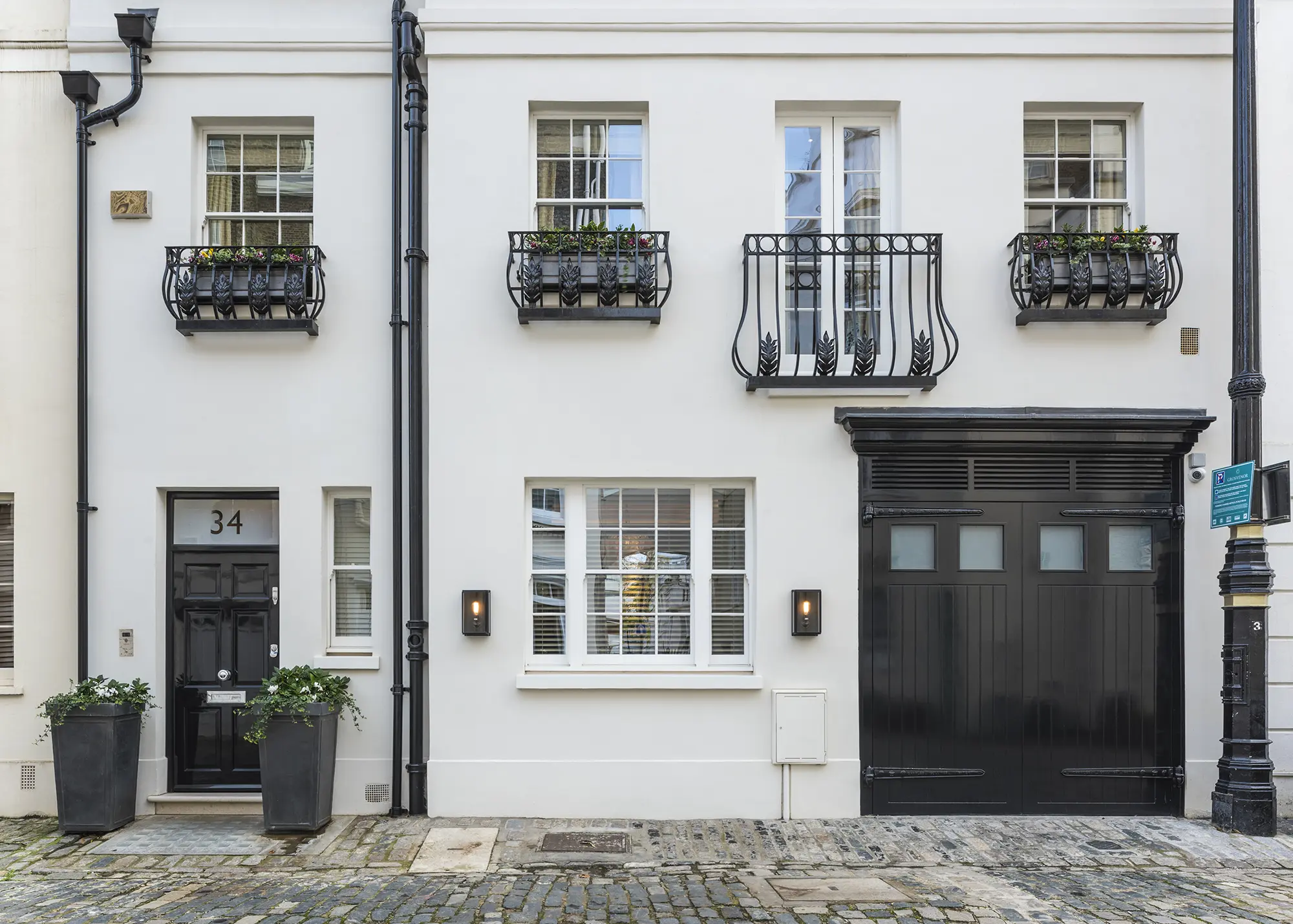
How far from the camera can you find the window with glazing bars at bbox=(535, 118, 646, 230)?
295 inches

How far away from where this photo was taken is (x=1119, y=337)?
7.17 metres

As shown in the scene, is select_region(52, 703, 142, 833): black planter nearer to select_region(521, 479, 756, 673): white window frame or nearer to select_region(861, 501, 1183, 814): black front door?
select_region(521, 479, 756, 673): white window frame

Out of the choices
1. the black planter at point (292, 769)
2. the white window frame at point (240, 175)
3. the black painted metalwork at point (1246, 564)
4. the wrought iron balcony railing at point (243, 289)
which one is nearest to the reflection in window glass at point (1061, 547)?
the black painted metalwork at point (1246, 564)

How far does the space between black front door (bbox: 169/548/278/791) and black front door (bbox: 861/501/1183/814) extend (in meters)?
5.17

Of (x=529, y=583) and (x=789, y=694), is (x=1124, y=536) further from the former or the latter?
(x=529, y=583)

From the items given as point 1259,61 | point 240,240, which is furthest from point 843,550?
point 240,240

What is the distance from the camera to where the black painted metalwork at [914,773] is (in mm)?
7090

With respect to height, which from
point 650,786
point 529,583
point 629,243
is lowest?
point 650,786

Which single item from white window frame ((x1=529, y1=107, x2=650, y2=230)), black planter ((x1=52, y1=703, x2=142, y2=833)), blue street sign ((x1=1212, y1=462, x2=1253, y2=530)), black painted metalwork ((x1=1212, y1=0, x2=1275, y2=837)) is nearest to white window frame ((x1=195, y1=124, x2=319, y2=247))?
white window frame ((x1=529, y1=107, x2=650, y2=230))

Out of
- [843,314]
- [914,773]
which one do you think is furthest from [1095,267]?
[914,773]

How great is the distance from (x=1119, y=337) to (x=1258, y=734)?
10.7 feet

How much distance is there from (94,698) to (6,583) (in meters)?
1.62

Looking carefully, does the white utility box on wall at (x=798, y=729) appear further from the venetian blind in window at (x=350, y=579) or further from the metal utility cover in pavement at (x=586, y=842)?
the venetian blind in window at (x=350, y=579)

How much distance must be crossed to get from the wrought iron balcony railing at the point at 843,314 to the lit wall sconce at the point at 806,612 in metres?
1.72
